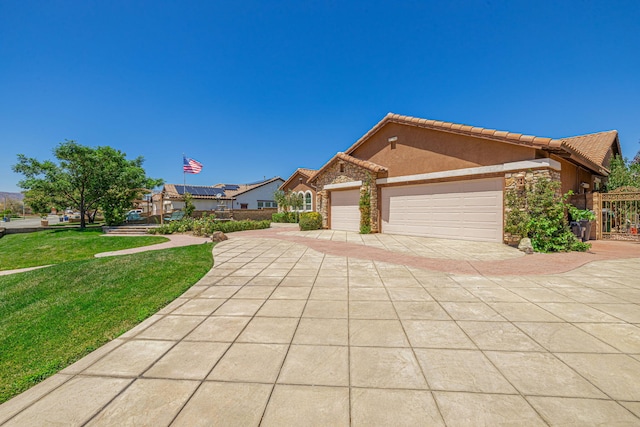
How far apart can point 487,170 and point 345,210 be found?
7125 mm

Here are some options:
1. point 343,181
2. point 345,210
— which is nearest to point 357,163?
point 343,181

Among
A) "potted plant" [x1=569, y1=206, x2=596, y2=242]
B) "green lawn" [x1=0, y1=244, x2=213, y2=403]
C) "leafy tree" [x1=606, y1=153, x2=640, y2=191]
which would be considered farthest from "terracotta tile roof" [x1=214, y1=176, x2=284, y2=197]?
"leafy tree" [x1=606, y1=153, x2=640, y2=191]

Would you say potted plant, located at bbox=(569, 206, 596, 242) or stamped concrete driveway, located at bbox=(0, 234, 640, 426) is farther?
potted plant, located at bbox=(569, 206, 596, 242)

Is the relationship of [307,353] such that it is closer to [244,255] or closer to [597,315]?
[597,315]

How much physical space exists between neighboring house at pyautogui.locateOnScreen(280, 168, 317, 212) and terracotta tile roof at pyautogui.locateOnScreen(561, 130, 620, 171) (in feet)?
55.0

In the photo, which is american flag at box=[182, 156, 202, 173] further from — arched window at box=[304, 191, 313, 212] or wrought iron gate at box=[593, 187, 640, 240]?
wrought iron gate at box=[593, 187, 640, 240]

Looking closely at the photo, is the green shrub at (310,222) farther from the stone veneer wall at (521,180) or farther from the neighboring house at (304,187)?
the stone veneer wall at (521,180)

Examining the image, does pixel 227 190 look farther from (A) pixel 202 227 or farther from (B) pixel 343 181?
(B) pixel 343 181

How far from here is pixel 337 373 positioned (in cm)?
228

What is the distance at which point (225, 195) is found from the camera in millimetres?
30656

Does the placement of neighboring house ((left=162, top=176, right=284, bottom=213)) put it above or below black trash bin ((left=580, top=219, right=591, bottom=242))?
above

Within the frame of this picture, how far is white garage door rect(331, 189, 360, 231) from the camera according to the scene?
45.4ft

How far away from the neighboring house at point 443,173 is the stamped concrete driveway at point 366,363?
5.34 metres

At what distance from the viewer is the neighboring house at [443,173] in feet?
29.0
